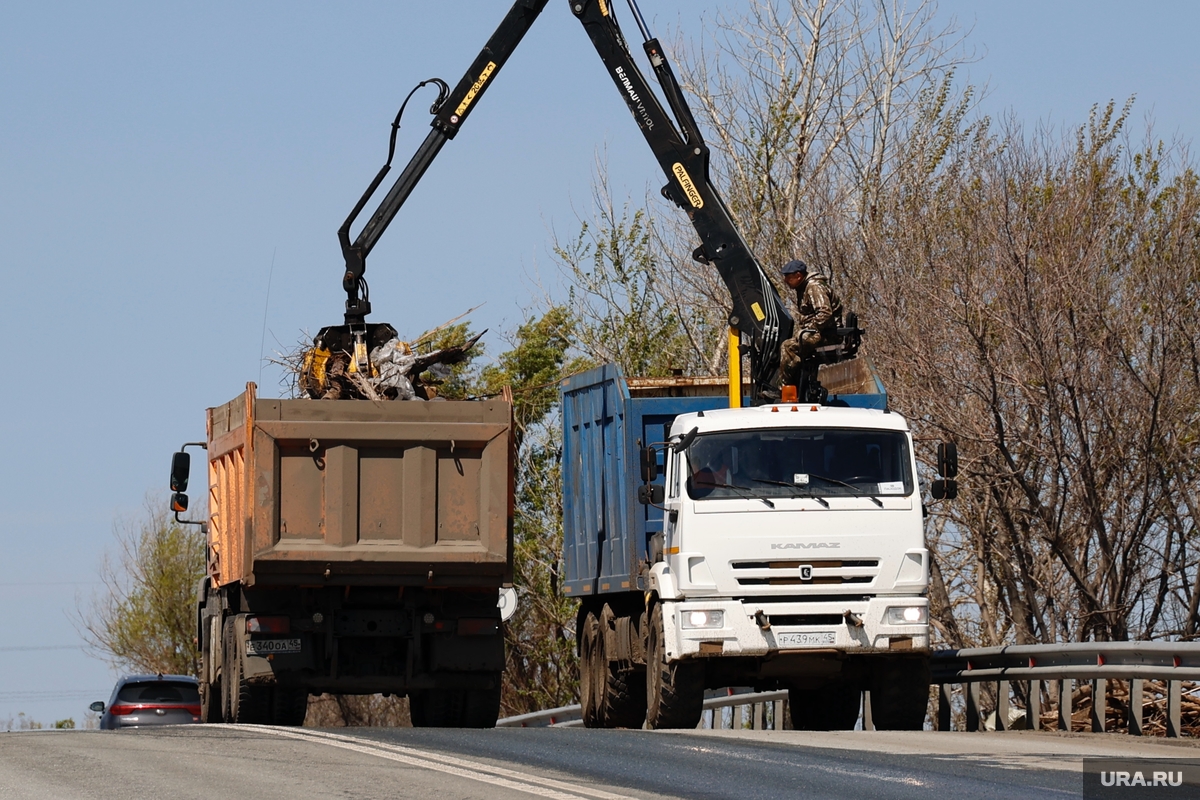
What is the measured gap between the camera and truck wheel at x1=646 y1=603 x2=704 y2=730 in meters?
15.1

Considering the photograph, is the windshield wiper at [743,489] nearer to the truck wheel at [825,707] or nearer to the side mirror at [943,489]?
the side mirror at [943,489]

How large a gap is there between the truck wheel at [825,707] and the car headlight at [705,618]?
8.08 feet

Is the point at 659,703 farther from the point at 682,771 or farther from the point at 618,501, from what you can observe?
the point at 682,771

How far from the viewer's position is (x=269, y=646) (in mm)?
15664

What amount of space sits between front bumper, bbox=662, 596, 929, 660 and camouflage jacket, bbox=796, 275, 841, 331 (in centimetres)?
297

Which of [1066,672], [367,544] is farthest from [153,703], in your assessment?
[1066,672]

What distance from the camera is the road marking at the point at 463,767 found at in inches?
359

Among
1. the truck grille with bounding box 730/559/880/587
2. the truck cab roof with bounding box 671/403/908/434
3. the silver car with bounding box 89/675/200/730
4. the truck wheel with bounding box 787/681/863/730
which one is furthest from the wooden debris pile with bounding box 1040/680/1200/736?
the silver car with bounding box 89/675/200/730

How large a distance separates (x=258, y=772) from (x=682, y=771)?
2.40 meters

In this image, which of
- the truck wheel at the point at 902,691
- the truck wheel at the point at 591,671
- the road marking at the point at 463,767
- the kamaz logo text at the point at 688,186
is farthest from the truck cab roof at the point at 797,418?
the kamaz logo text at the point at 688,186

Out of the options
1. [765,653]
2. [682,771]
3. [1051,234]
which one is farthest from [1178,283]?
[682,771]

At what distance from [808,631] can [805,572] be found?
0.47 meters

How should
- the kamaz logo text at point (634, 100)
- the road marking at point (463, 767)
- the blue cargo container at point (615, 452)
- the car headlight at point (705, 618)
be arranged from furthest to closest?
the kamaz logo text at point (634, 100) < the blue cargo container at point (615, 452) < the car headlight at point (705, 618) < the road marking at point (463, 767)

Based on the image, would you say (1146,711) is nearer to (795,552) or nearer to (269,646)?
(795,552)
